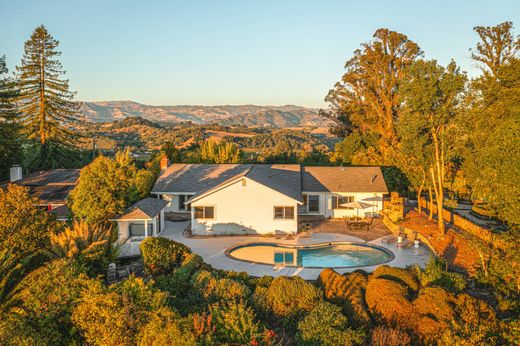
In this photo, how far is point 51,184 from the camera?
1024 inches

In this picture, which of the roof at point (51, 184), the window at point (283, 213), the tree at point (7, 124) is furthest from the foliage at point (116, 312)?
the tree at point (7, 124)

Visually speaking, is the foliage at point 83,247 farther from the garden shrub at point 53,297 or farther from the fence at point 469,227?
the fence at point 469,227

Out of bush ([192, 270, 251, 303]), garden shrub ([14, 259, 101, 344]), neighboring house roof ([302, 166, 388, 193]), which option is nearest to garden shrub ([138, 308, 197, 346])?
garden shrub ([14, 259, 101, 344])

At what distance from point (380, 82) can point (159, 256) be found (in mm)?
31987

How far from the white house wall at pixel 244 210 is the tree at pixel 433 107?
7.88 meters

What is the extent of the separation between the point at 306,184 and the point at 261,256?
32.4ft

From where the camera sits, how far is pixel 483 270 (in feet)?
49.1

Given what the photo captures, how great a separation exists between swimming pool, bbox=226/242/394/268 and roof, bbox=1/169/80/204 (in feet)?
39.3

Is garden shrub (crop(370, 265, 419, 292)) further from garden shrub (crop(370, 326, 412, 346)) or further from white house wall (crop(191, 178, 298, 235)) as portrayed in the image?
white house wall (crop(191, 178, 298, 235))

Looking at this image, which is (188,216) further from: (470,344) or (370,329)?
(470,344)

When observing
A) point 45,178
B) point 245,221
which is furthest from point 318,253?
point 45,178

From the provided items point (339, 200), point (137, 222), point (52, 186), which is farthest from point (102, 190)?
point (339, 200)

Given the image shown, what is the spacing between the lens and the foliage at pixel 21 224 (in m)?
13.7

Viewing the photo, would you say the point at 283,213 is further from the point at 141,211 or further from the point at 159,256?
the point at 159,256
